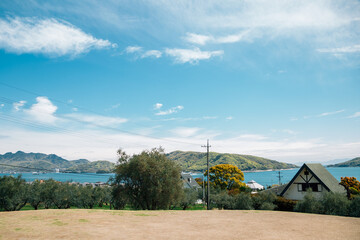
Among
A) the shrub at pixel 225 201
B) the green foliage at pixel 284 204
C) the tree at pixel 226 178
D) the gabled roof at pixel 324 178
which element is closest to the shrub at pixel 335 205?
the green foliage at pixel 284 204

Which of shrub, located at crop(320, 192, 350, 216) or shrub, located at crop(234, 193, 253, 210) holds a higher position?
shrub, located at crop(320, 192, 350, 216)

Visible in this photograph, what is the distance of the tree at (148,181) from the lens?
1213 inches

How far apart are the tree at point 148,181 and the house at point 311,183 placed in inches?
902

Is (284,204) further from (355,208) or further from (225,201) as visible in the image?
(355,208)

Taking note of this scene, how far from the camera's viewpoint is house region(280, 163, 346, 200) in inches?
1553

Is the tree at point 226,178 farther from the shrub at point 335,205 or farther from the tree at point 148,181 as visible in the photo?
the shrub at point 335,205

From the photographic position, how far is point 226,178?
68000 millimetres

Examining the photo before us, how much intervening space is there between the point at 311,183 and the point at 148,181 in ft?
93.6

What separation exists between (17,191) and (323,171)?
5266 centimetres

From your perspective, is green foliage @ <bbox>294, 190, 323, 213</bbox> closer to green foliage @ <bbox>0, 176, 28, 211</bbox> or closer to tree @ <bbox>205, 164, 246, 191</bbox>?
tree @ <bbox>205, 164, 246, 191</bbox>

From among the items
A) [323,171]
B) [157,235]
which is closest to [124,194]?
[157,235]

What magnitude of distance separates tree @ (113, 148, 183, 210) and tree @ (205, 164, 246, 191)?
37.5m

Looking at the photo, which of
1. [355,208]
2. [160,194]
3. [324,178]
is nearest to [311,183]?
[324,178]

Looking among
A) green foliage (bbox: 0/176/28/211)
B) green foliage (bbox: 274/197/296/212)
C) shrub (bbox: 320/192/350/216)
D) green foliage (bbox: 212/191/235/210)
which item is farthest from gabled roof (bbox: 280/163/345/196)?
green foliage (bbox: 0/176/28/211)
